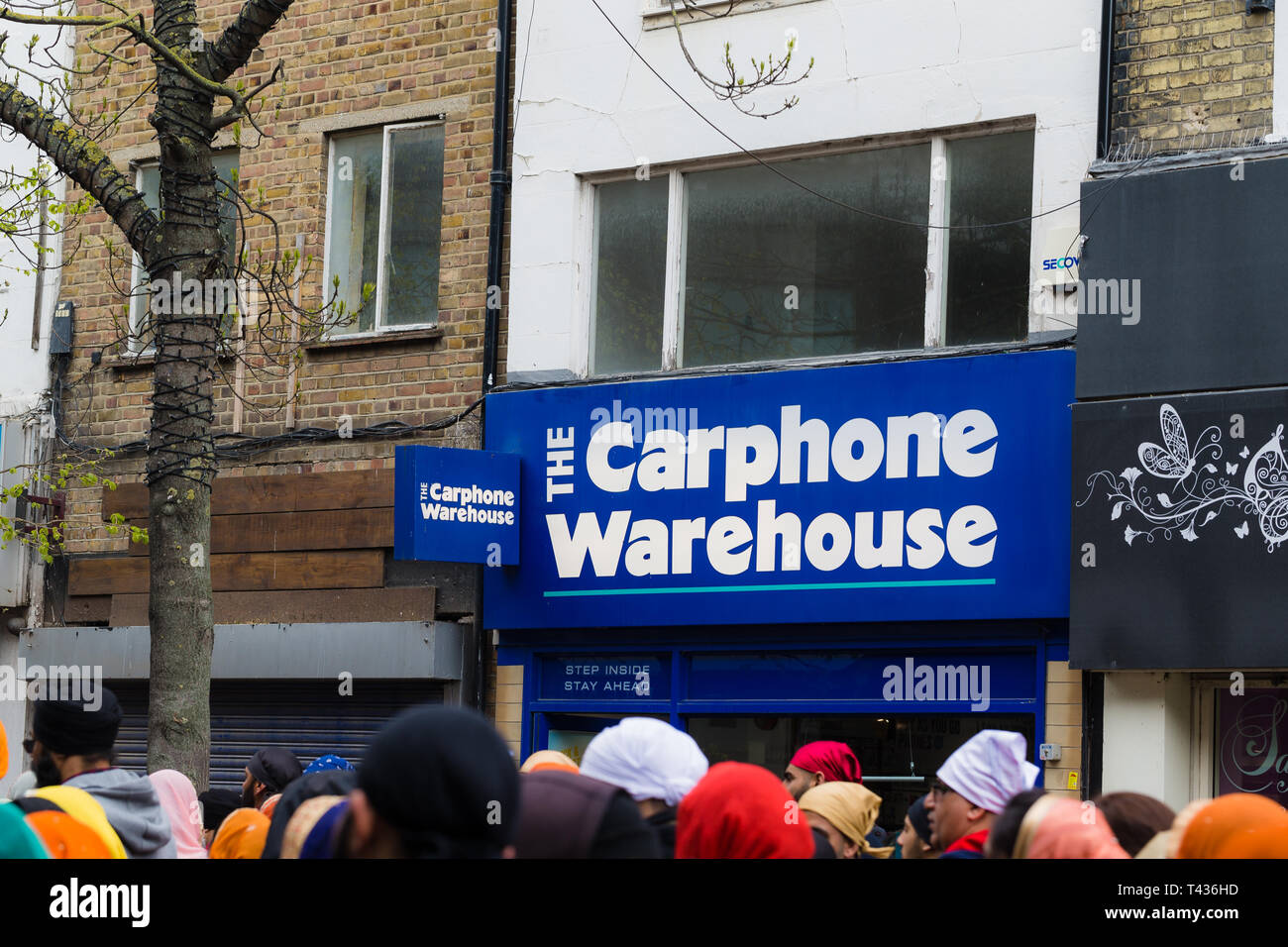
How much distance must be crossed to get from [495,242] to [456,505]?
2.16 m

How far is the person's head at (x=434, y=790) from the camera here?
3.06 m

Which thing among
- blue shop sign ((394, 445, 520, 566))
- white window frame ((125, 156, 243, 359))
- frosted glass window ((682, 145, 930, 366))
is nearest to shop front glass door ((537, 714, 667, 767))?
blue shop sign ((394, 445, 520, 566))

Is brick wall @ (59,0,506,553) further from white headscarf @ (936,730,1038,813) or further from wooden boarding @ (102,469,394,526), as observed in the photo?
white headscarf @ (936,730,1038,813)

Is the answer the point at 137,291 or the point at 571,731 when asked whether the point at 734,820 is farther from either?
the point at 137,291

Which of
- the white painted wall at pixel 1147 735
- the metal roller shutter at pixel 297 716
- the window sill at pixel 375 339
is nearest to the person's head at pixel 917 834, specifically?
the white painted wall at pixel 1147 735

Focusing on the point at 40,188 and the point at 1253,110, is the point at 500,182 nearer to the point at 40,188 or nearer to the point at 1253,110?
the point at 40,188

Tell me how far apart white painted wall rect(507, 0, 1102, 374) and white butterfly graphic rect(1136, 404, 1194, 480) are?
38.1 inches

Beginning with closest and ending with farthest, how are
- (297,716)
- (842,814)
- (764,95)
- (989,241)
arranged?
1. (842,814)
2. (989,241)
3. (764,95)
4. (297,716)

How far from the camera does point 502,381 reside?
1273 cm

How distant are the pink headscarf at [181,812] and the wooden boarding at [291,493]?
643cm

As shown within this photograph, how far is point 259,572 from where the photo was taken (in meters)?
13.3

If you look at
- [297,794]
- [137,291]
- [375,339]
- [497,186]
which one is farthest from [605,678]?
[297,794]

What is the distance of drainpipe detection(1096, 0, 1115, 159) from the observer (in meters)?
10.7

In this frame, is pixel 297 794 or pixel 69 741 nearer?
pixel 297 794
